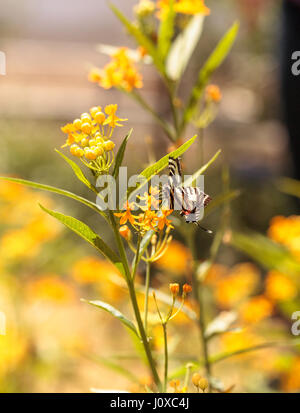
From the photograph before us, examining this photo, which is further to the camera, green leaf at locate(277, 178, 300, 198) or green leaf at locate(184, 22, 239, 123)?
green leaf at locate(277, 178, 300, 198)

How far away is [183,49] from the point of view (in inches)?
24.8

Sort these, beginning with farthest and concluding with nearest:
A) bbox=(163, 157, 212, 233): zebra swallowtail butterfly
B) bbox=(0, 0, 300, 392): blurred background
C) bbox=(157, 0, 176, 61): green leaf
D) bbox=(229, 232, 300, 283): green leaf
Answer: bbox=(0, 0, 300, 392): blurred background < bbox=(229, 232, 300, 283): green leaf < bbox=(157, 0, 176, 61): green leaf < bbox=(163, 157, 212, 233): zebra swallowtail butterfly

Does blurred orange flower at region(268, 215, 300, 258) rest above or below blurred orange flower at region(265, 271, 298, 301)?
above

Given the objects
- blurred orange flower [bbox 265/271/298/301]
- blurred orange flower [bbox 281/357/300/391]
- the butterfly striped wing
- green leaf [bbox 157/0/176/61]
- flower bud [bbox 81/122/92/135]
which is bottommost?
blurred orange flower [bbox 281/357/300/391]

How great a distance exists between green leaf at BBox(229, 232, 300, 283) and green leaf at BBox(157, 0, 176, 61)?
337mm

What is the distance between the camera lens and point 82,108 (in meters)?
3.59

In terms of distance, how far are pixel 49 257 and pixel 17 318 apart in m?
0.30

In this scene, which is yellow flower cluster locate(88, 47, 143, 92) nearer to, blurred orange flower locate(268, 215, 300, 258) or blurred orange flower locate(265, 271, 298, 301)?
blurred orange flower locate(268, 215, 300, 258)

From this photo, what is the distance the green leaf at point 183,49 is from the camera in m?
0.62

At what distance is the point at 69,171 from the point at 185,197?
7.76 ft

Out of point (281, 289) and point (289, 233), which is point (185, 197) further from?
point (281, 289)

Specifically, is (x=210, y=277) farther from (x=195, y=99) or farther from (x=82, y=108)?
(x=82, y=108)

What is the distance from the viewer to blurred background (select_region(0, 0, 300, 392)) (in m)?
1.26

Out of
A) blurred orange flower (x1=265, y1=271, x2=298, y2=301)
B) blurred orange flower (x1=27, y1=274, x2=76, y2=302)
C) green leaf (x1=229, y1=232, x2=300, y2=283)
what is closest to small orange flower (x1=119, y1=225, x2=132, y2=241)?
green leaf (x1=229, y1=232, x2=300, y2=283)
